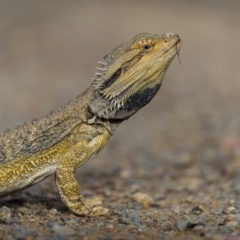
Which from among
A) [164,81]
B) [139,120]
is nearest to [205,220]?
[139,120]

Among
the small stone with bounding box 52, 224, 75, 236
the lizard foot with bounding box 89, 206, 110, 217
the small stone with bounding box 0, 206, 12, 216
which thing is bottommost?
the small stone with bounding box 52, 224, 75, 236

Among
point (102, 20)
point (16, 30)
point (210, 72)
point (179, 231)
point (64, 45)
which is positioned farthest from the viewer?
point (102, 20)

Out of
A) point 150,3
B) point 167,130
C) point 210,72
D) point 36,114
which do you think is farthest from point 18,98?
point 150,3

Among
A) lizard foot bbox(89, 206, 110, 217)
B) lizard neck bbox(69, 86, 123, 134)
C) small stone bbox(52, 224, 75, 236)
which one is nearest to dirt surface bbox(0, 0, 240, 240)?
small stone bbox(52, 224, 75, 236)

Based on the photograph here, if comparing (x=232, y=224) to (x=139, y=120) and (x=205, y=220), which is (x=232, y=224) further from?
(x=139, y=120)

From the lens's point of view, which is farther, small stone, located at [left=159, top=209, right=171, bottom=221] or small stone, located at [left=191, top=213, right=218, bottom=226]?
small stone, located at [left=159, top=209, right=171, bottom=221]

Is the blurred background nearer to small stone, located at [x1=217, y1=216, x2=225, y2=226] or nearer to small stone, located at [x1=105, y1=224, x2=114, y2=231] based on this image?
small stone, located at [x1=217, y1=216, x2=225, y2=226]

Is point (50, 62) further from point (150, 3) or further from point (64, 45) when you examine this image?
point (150, 3)
